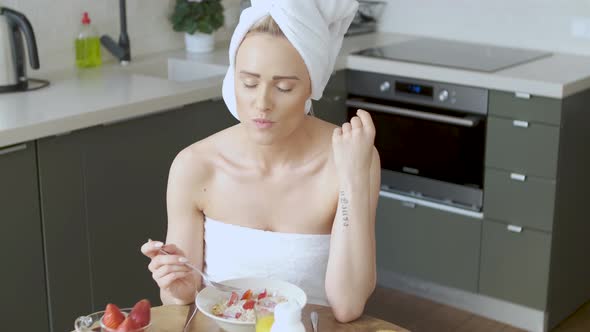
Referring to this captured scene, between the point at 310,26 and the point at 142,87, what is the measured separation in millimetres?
1479

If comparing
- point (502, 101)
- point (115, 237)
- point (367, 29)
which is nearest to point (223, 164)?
point (115, 237)

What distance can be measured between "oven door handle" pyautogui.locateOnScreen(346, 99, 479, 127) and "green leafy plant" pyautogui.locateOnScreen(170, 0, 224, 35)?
65cm

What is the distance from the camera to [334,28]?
6.26 ft

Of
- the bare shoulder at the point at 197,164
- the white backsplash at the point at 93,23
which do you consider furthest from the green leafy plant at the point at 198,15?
the bare shoulder at the point at 197,164

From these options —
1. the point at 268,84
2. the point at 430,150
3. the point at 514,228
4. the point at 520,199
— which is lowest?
the point at 514,228

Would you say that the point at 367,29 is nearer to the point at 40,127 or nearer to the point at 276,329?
the point at 40,127

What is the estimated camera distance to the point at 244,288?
1.75 metres

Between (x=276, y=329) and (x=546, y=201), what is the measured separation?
2.13m

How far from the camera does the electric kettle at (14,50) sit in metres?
2.99

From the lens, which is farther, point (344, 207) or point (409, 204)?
point (409, 204)

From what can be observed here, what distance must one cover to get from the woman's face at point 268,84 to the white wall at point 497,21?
2.26 m

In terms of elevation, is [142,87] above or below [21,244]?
above

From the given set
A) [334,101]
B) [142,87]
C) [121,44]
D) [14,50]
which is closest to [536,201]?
[334,101]

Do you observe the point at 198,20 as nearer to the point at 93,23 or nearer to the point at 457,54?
the point at 93,23
